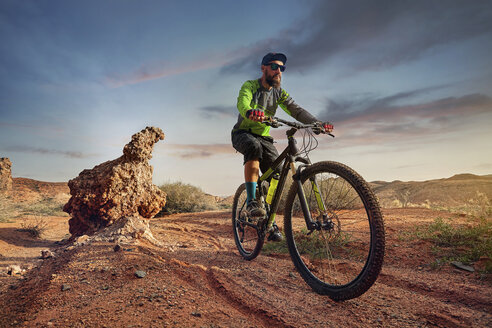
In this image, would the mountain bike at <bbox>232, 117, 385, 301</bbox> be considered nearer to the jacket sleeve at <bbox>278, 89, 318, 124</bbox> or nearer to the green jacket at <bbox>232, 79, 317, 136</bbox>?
the green jacket at <bbox>232, 79, 317, 136</bbox>

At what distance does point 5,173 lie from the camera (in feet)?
71.3

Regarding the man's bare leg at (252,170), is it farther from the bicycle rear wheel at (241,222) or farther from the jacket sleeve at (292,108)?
the jacket sleeve at (292,108)

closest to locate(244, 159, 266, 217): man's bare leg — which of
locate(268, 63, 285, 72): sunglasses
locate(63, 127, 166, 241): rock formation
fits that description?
locate(268, 63, 285, 72): sunglasses

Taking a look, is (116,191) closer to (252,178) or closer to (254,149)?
(252,178)

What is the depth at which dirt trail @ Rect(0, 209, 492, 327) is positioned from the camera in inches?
90.8

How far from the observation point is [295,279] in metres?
3.38

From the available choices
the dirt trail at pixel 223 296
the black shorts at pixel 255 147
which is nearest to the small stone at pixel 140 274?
the dirt trail at pixel 223 296

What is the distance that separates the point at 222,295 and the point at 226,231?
4675mm

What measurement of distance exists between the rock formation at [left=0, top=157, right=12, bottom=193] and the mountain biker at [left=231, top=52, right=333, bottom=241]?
24242 mm

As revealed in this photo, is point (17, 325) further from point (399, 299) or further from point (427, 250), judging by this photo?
Result: point (427, 250)

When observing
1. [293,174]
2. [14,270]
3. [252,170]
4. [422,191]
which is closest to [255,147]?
[252,170]

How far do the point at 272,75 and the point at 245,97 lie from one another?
1.97ft

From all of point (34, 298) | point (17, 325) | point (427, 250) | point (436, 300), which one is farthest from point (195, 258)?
point (427, 250)

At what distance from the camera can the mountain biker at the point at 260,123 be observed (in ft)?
13.6
